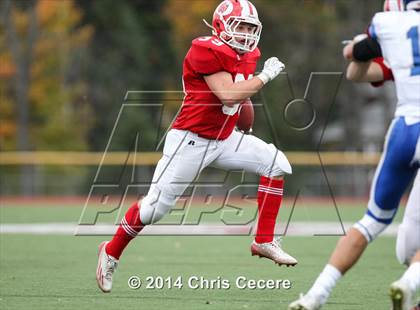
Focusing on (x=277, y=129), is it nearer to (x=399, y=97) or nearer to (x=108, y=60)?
(x=108, y=60)

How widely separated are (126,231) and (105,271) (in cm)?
30

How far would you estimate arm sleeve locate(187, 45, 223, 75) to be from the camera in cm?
577

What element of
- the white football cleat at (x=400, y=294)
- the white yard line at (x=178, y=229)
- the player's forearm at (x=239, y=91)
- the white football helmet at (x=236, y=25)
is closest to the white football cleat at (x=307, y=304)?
the white football cleat at (x=400, y=294)

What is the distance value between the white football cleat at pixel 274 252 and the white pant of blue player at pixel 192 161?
18.2 inches

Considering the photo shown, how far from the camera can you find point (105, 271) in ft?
19.5

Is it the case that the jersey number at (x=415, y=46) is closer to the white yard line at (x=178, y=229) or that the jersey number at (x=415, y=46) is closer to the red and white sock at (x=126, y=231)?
the red and white sock at (x=126, y=231)

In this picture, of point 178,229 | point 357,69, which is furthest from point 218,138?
point 178,229

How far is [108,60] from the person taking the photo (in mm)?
29234

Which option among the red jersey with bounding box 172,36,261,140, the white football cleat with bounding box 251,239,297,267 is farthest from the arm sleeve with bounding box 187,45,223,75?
the white football cleat with bounding box 251,239,297,267

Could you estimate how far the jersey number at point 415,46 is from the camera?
4297 millimetres

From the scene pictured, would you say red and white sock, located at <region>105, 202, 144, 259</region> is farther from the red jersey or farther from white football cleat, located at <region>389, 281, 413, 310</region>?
white football cleat, located at <region>389, 281, 413, 310</region>

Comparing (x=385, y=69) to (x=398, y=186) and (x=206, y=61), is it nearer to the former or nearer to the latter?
(x=398, y=186)

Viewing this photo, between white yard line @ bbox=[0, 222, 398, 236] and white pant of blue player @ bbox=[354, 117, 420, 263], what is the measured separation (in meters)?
5.98

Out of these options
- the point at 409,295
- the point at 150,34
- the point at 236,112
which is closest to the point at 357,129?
the point at 150,34
